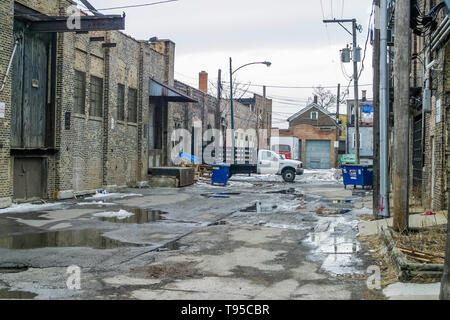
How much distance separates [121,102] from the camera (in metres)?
23.0

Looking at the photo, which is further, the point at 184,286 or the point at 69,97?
the point at 69,97

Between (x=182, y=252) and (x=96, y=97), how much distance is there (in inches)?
539

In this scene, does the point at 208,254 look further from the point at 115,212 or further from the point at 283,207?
the point at 283,207

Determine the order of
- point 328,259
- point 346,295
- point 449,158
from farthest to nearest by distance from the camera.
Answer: point 449,158 < point 328,259 < point 346,295

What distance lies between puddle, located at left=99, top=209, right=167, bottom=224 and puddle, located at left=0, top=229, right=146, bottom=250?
1.89 m

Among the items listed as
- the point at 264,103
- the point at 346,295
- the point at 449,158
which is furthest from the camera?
the point at 264,103

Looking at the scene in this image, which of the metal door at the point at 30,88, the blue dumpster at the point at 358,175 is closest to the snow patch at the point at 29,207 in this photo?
the metal door at the point at 30,88

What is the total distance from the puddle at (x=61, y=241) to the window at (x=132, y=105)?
14.1 meters

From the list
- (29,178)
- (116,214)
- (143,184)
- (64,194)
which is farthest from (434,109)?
(143,184)

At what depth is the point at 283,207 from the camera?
1595 cm

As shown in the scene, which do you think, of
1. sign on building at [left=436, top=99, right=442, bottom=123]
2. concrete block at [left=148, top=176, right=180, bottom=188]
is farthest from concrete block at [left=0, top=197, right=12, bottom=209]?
sign on building at [left=436, top=99, right=442, bottom=123]

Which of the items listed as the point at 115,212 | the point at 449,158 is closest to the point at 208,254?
the point at 115,212
